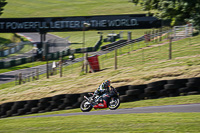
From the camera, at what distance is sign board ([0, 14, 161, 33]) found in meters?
34.9

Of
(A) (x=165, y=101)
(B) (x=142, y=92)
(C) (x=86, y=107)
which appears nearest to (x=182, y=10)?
(B) (x=142, y=92)

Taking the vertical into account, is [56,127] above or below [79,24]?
below

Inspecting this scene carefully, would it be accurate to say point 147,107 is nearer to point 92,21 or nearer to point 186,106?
point 186,106

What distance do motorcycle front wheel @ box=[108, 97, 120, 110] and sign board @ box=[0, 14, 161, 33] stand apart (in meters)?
25.9

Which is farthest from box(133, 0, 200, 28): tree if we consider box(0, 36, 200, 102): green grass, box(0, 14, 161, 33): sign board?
box(0, 14, 161, 33): sign board

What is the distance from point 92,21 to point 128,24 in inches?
172

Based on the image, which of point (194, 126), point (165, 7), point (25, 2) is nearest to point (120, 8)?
point (25, 2)

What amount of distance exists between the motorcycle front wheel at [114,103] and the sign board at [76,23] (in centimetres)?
2590

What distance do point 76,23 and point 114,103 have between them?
27.4 m

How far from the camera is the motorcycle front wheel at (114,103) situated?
974cm

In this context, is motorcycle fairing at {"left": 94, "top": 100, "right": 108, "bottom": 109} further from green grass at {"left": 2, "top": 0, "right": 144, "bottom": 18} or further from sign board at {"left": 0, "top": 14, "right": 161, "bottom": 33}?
green grass at {"left": 2, "top": 0, "right": 144, "bottom": 18}

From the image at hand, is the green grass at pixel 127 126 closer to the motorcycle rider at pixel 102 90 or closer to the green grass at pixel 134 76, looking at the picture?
the motorcycle rider at pixel 102 90

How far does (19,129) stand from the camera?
26.2ft

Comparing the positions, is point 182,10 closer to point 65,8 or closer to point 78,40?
point 78,40
